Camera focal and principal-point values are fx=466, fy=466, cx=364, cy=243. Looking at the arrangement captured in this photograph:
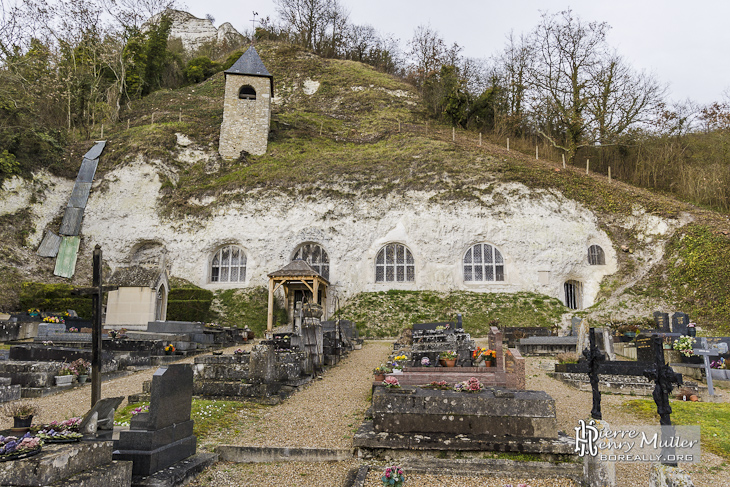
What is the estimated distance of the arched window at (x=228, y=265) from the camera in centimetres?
2559

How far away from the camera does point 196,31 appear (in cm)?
6397

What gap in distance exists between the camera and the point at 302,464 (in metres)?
5.54

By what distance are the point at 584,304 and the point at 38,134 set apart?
1228 inches

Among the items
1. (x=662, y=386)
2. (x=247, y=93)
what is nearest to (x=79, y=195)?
(x=247, y=93)

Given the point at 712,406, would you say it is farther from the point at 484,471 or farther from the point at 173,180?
the point at 173,180

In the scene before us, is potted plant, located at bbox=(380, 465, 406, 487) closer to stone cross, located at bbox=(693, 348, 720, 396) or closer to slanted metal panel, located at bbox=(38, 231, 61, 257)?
stone cross, located at bbox=(693, 348, 720, 396)

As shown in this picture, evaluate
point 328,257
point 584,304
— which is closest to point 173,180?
point 328,257

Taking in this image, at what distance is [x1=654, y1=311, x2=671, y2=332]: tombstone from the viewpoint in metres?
15.7

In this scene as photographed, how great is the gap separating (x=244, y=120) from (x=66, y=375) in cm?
2246

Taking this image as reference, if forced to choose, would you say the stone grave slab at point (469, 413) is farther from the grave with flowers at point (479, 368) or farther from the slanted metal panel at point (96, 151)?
the slanted metal panel at point (96, 151)

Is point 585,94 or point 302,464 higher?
point 585,94

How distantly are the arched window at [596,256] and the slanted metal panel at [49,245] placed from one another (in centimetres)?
2785

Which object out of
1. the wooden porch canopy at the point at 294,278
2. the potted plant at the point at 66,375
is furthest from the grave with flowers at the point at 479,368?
the wooden porch canopy at the point at 294,278

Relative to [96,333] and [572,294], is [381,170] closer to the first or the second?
[572,294]
